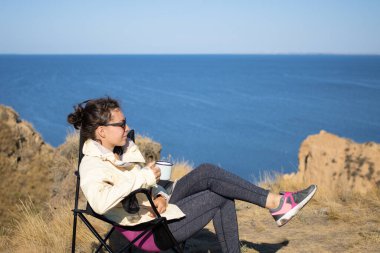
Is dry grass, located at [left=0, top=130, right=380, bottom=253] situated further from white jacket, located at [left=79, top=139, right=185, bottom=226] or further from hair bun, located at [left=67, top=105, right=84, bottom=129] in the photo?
hair bun, located at [left=67, top=105, right=84, bottom=129]

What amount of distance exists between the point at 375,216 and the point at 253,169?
124ft

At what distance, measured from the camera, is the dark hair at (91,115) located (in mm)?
2465

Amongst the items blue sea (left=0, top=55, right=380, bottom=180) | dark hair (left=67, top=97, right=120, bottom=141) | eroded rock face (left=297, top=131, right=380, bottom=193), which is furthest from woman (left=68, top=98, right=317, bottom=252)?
blue sea (left=0, top=55, right=380, bottom=180)

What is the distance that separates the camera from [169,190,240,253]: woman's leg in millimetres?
2545

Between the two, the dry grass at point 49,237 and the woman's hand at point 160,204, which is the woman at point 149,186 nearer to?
the woman's hand at point 160,204

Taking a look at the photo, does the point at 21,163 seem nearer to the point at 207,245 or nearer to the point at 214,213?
the point at 207,245

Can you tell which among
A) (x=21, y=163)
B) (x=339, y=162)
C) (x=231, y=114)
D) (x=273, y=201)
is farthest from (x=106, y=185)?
(x=231, y=114)

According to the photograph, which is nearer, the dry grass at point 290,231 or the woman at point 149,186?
the woman at point 149,186

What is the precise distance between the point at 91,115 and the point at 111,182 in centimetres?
37

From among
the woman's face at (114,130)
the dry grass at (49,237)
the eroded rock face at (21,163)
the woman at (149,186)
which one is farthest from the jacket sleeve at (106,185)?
the eroded rock face at (21,163)

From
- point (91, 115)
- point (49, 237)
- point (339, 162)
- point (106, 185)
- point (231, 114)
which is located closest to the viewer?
point (106, 185)

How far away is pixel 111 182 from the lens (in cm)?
231

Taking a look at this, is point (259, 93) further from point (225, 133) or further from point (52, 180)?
point (52, 180)

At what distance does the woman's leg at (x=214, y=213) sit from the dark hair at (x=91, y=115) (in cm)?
58
